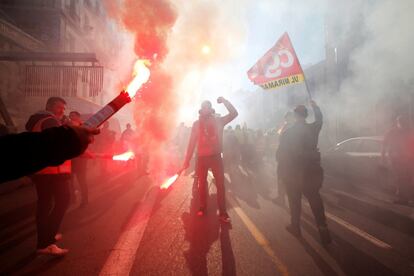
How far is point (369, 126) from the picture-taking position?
13.8 metres

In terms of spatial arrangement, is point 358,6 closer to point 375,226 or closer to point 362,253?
point 375,226

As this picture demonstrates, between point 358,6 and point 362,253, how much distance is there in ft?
41.3

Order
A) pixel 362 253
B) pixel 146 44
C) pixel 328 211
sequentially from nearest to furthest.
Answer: pixel 362 253
pixel 328 211
pixel 146 44

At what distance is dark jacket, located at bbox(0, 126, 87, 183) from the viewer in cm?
131

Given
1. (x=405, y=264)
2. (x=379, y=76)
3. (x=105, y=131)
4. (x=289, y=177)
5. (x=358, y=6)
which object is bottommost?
(x=405, y=264)

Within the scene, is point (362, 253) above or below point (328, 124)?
below

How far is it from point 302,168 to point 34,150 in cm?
366

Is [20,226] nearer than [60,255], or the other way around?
[60,255]

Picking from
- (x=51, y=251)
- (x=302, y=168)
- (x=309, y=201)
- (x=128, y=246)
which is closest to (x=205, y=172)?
(x=302, y=168)

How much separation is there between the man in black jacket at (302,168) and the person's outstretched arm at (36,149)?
11.3ft

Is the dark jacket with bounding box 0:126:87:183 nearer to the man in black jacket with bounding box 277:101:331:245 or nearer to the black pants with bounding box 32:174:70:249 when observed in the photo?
the black pants with bounding box 32:174:70:249

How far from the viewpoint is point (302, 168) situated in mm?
4301

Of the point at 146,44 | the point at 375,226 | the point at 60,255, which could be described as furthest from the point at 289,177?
the point at 146,44

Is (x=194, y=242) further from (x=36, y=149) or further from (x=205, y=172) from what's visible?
(x=36, y=149)
